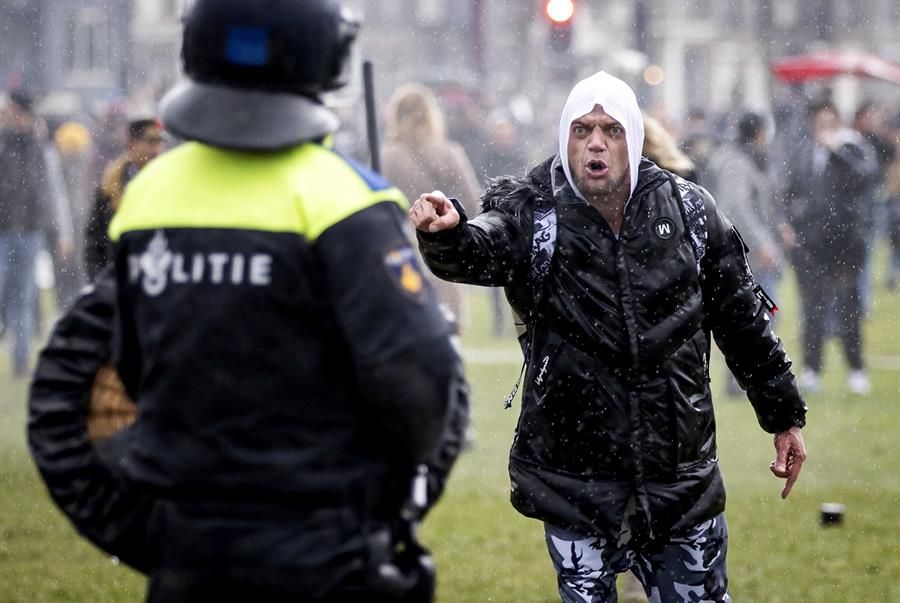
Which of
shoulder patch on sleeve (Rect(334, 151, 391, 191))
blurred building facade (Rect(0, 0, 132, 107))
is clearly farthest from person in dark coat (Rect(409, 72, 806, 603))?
blurred building facade (Rect(0, 0, 132, 107))

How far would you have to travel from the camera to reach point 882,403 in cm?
1109

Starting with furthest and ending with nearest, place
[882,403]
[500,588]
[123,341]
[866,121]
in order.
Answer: [866,121], [882,403], [500,588], [123,341]

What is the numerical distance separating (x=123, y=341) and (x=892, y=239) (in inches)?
572

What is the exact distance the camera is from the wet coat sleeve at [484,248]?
13.1 feet

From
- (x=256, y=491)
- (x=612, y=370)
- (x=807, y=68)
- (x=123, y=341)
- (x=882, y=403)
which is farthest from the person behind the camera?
(x=807, y=68)

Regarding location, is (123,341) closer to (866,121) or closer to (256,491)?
(256,491)

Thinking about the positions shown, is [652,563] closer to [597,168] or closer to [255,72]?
[597,168]

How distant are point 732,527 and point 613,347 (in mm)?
3792

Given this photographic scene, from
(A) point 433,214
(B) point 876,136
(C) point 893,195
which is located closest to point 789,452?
Answer: (A) point 433,214

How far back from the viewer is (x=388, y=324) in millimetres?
2625

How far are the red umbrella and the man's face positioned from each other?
19.0 m

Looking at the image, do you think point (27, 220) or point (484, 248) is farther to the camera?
point (27, 220)

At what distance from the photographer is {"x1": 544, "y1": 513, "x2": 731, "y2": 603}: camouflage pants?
4.12 metres

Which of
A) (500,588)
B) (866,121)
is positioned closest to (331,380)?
(500,588)
